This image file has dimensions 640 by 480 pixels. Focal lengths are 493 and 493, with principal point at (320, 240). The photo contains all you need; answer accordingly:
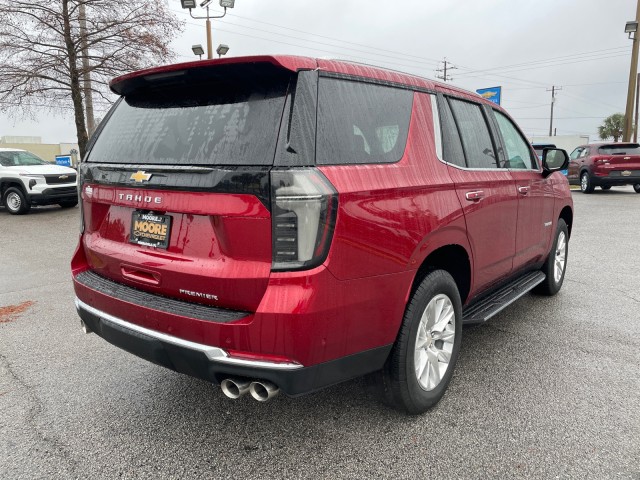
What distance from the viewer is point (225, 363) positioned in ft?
6.81

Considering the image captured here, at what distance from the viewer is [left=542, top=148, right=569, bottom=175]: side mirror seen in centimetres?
432

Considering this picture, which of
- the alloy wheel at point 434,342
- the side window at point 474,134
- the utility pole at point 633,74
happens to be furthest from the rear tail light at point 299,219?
the utility pole at point 633,74

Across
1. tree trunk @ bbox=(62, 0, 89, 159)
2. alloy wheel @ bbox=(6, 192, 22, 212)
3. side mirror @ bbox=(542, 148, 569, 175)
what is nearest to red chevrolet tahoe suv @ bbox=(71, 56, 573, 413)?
side mirror @ bbox=(542, 148, 569, 175)

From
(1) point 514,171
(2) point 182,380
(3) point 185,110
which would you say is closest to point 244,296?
(3) point 185,110

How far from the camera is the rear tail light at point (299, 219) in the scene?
6.54 feet

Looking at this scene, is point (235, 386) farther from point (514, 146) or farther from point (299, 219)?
point (514, 146)

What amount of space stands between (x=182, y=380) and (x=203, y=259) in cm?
139

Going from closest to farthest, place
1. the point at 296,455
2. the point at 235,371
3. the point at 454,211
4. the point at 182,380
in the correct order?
the point at 235,371, the point at 296,455, the point at 454,211, the point at 182,380

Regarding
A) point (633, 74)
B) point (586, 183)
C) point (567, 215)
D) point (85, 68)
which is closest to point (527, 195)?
point (567, 215)

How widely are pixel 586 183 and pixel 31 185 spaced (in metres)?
17.0

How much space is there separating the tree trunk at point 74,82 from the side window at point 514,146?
1341 cm

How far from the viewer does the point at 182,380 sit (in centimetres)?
323

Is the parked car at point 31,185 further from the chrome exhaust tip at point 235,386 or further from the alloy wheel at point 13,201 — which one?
the chrome exhaust tip at point 235,386

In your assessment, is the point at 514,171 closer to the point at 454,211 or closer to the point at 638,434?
the point at 454,211
